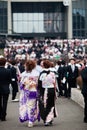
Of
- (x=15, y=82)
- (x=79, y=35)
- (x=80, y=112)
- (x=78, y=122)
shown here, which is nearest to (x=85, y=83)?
(x=78, y=122)

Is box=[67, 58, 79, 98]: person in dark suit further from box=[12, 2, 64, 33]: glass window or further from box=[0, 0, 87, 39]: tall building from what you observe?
box=[12, 2, 64, 33]: glass window

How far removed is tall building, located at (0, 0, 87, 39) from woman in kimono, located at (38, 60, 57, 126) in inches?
3473

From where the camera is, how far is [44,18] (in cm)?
10575

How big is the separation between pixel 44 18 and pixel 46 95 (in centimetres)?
9170

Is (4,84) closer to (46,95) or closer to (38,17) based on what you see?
(46,95)

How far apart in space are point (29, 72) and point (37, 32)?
299 ft

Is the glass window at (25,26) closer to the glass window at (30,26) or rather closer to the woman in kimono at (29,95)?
the glass window at (30,26)

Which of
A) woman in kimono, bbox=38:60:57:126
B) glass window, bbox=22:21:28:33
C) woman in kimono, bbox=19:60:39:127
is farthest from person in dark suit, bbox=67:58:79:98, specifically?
glass window, bbox=22:21:28:33

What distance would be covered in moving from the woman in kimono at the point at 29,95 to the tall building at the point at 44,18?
290ft

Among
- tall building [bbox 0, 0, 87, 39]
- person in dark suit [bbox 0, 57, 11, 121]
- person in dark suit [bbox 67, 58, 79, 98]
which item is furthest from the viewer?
tall building [bbox 0, 0, 87, 39]

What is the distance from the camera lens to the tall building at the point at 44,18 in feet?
338

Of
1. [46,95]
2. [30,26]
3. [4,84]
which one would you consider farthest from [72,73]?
[30,26]

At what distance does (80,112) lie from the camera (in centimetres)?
1792

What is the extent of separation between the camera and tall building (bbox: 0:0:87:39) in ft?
338
